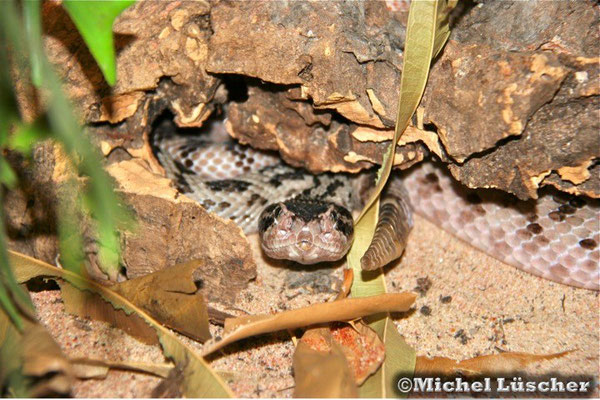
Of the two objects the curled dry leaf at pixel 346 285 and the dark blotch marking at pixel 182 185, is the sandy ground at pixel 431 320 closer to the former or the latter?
the curled dry leaf at pixel 346 285

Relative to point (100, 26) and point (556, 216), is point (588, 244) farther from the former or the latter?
point (100, 26)

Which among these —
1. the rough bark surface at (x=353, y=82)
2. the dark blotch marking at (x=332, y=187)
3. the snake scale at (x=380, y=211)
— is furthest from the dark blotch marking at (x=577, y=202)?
the dark blotch marking at (x=332, y=187)

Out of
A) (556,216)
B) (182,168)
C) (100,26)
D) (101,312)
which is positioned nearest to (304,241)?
(101,312)

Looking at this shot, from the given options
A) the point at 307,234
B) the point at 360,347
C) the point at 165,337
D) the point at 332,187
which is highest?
the point at 332,187

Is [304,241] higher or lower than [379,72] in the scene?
lower

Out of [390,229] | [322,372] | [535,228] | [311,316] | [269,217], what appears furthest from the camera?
[269,217]

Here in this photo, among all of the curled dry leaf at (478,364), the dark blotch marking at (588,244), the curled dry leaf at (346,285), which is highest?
the dark blotch marking at (588,244)

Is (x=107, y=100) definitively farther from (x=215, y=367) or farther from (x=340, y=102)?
(x=215, y=367)
